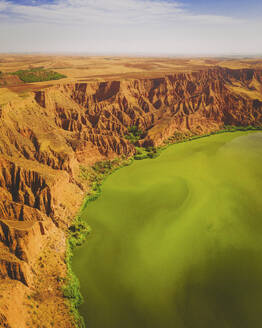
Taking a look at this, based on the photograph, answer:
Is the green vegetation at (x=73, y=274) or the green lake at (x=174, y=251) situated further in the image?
the green lake at (x=174, y=251)

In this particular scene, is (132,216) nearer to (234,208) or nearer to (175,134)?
(234,208)

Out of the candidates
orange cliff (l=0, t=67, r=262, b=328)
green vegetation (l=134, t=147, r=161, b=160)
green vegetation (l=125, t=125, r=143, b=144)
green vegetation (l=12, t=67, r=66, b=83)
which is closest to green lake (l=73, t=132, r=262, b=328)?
orange cliff (l=0, t=67, r=262, b=328)

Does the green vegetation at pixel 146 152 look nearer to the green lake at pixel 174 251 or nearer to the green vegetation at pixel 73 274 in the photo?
the green lake at pixel 174 251

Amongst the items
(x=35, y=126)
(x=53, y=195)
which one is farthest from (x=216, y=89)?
(x=53, y=195)

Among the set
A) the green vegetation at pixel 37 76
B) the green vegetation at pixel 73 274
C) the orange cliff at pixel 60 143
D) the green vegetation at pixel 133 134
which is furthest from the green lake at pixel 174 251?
the green vegetation at pixel 37 76

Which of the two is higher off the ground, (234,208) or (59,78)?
(59,78)

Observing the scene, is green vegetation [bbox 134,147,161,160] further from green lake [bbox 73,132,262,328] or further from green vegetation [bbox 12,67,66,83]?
green vegetation [bbox 12,67,66,83]
